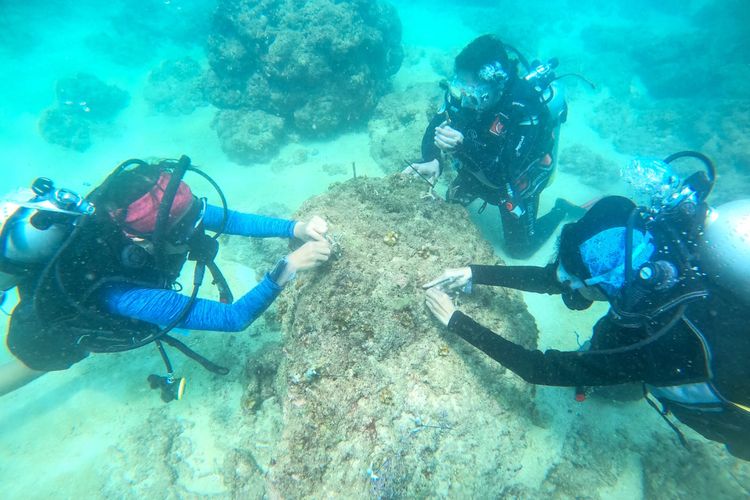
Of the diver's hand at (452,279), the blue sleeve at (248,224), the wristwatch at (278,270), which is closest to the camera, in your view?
the wristwatch at (278,270)

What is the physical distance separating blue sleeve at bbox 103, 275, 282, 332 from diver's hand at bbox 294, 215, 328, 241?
2.11 feet

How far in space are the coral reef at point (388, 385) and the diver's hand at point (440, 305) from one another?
101 mm

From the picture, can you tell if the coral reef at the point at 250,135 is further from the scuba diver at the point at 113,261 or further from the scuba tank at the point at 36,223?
the scuba tank at the point at 36,223

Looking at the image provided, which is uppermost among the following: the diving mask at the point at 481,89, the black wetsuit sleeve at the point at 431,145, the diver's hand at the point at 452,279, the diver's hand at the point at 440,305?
the diving mask at the point at 481,89

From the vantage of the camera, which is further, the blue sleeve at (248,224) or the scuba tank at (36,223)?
the blue sleeve at (248,224)

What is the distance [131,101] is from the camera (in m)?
14.4

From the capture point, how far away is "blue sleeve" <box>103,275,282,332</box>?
2.74m

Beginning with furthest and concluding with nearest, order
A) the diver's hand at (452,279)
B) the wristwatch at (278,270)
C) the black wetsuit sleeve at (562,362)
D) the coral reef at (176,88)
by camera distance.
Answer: the coral reef at (176,88) < the diver's hand at (452,279) < the wristwatch at (278,270) < the black wetsuit sleeve at (562,362)

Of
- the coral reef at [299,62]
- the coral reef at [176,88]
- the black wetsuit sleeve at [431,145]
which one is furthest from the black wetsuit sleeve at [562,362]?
the coral reef at [176,88]

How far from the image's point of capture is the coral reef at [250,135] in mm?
9273

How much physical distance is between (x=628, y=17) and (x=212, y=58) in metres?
29.3

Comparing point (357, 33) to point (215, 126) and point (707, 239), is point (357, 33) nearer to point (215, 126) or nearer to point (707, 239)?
point (215, 126)

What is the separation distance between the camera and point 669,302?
6.81 feet

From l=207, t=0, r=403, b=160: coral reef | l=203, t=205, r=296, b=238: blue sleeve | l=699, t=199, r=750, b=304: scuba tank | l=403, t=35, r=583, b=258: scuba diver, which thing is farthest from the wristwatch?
l=207, t=0, r=403, b=160: coral reef
